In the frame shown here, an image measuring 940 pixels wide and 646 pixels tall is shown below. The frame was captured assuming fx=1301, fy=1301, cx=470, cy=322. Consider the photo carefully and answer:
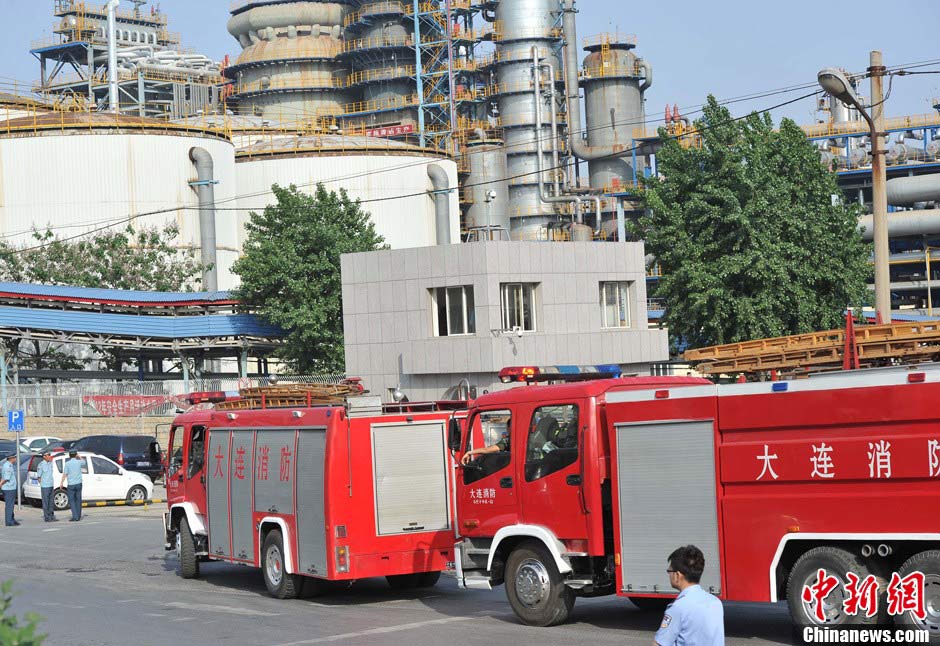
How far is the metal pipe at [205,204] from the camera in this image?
69812 millimetres

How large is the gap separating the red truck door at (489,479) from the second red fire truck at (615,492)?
0.06 ft

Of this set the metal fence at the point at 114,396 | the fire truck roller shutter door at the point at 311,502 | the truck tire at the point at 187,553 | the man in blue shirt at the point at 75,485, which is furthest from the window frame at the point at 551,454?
the metal fence at the point at 114,396

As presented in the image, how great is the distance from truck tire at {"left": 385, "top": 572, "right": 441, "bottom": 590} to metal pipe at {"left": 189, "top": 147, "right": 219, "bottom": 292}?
5335cm

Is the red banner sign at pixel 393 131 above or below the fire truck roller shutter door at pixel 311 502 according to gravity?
above

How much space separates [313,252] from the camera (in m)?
55.5

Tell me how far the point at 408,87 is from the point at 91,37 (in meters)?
29.9

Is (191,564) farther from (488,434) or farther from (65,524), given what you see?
(65,524)

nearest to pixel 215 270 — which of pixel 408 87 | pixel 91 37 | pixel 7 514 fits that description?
pixel 408 87

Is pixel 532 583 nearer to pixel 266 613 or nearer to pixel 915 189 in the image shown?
pixel 266 613

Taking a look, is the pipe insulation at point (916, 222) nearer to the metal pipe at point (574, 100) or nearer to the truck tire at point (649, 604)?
the metal pipe at point (574, 100)

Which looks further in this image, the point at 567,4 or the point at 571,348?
the point at 567,4

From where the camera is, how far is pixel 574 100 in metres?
92.9

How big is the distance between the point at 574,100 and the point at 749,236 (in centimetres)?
5323

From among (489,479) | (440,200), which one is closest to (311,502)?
(489,479)
